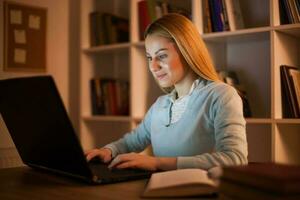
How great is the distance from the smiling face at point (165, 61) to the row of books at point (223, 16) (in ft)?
2.08

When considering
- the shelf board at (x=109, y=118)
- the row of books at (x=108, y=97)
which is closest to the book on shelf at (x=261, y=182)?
the shelf board at (x=109, y=118)

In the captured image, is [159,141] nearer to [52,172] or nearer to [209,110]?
[209,110]

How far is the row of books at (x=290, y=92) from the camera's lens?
6.21 ft

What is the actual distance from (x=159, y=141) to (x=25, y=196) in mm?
697

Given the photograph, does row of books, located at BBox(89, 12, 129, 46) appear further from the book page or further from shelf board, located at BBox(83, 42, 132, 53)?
the book page

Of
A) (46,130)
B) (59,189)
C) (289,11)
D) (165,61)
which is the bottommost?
(59,189)

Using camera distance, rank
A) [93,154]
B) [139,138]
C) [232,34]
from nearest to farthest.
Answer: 1. [93,154]
2. [139,138]
3. [232,34]

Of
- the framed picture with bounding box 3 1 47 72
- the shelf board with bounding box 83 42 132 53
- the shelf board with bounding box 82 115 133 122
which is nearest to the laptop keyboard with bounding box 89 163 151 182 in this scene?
the shelf board with bounding box 82 115 133 122

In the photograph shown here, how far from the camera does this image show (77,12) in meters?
2.88

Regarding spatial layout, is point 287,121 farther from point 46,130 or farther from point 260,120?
point 46,130

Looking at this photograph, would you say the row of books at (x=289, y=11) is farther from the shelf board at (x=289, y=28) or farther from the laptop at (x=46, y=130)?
the laptop at (x=46, y=130)

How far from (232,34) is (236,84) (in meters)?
0.29

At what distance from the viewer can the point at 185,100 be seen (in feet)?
5.24

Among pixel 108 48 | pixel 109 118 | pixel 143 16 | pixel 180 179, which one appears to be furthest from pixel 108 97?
pixel 180 179
